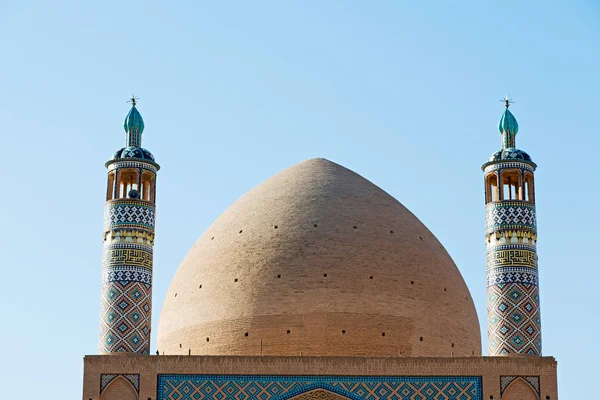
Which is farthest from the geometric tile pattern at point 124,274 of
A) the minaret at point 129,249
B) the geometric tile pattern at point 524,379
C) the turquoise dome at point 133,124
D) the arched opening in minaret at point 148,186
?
the geometric tile pattern at point 524,379

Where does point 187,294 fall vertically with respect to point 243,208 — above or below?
below

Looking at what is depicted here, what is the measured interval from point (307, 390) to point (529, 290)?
2.66 meters

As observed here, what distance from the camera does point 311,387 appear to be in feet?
53.2

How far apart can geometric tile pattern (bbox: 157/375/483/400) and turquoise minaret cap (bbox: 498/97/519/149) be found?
2.96 meters

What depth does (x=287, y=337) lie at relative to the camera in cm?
1720

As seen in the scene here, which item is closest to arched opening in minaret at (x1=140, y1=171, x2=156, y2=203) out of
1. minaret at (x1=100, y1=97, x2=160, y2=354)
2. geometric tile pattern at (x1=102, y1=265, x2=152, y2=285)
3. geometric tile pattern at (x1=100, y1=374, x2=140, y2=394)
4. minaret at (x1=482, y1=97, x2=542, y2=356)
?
minaret at (x1=100, y1=97, x2=160, y2=354)

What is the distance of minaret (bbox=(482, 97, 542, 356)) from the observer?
16.7 meters

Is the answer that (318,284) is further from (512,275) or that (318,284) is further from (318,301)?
(512,275)

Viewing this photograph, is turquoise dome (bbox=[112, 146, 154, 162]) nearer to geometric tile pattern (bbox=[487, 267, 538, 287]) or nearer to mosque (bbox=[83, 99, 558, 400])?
mosque (bbox=[83, 99, 558, 400])

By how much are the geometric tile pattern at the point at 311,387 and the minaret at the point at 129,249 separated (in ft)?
2.41

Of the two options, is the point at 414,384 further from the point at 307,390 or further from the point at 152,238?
the point at 152,238

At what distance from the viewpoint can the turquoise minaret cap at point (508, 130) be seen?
1775 cm

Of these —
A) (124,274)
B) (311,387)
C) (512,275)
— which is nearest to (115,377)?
(124,274)

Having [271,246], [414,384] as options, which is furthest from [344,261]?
[414,384]
